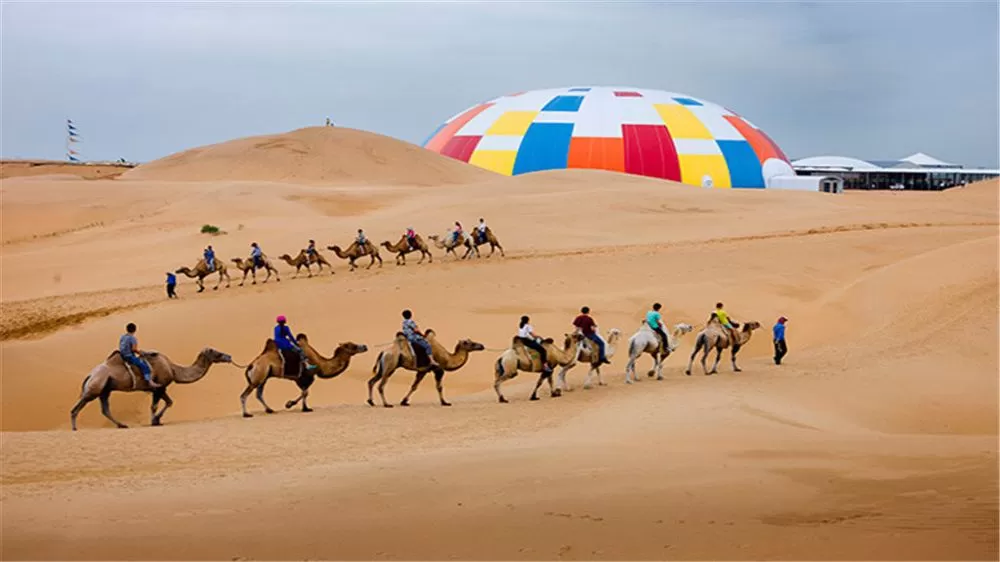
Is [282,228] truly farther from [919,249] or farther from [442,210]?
[919,249]

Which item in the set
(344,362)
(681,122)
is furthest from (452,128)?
(344,362)

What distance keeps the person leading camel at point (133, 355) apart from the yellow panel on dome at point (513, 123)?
50674 millimetres

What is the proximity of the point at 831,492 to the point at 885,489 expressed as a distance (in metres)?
0.58

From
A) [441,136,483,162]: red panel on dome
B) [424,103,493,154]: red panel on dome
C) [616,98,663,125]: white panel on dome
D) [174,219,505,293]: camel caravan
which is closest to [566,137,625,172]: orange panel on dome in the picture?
[616,98,663,125]: white panel on dome

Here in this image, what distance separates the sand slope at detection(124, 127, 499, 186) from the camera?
56.3m

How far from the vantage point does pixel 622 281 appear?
2695cm

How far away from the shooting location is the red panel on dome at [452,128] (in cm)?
6925

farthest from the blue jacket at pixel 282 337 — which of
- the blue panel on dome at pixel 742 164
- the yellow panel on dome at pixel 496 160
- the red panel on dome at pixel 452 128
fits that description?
the red panel on dome at pixel 452 128

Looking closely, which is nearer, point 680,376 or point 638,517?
point 638,517

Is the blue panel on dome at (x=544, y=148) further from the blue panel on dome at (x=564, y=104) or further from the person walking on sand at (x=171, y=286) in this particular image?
the person walking on sand at (x=171, y=286)

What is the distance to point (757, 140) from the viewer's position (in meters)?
67.1

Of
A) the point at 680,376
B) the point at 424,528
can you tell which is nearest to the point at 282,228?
the point at 680,376

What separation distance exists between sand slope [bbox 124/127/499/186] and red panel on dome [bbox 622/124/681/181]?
28.4ft

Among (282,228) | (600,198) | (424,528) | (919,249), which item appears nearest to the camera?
(424,528)
